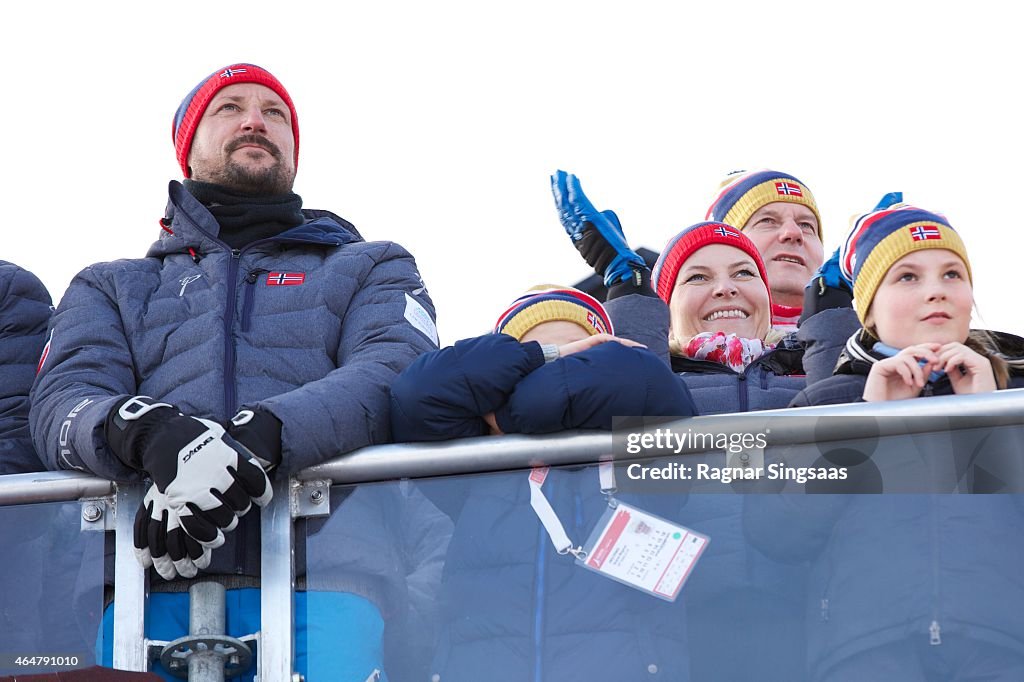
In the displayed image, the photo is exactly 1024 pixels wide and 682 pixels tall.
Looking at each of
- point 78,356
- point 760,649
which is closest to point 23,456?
point 78,356

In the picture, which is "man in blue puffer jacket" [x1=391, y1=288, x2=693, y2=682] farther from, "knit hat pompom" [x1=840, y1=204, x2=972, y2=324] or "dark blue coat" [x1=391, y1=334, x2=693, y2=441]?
"knit hat pompom" [x1=840, y1=204, x2=972, y2=324]

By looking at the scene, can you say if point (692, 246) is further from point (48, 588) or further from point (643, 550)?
point (48, 588)

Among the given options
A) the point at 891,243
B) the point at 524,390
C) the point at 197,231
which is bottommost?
the point at 524,390

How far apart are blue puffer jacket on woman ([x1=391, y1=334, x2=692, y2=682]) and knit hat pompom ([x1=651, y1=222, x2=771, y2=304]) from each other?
169 centimetres

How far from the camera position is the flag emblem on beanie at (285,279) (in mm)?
4406

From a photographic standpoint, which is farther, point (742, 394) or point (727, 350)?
point (727, 350)

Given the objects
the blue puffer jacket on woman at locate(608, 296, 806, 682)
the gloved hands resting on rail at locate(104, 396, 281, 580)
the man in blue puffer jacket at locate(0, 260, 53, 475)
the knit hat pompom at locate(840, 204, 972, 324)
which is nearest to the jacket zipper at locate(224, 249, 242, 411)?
the gloved hands resting on rail at locate(104, 396, 281, 580)

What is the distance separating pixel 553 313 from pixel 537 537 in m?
1.13

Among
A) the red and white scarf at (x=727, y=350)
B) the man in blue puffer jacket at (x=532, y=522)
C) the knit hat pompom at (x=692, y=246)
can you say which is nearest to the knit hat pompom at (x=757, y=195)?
the knit hat pompom at (x=692, y=246)

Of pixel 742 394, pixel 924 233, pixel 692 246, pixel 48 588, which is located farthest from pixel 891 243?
pixel 48 588

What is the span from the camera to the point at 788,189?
253 inches

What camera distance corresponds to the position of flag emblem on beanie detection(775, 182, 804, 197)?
6.40 metres

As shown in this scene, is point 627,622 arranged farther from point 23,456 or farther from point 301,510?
point 23,456

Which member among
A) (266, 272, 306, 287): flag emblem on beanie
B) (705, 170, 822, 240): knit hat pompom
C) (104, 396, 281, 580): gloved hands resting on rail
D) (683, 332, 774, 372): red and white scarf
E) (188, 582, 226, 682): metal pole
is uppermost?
(705, 170, 822, 240): knit hat pompom
